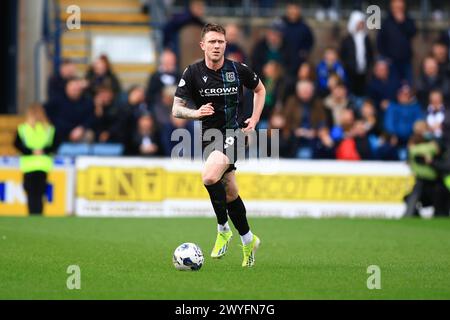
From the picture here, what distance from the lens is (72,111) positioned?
22.7 metres

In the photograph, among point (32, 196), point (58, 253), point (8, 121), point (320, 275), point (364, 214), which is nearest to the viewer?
point (320, 275)

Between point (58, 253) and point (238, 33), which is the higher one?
point (238, 33)

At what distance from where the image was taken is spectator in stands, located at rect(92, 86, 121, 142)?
896 inches

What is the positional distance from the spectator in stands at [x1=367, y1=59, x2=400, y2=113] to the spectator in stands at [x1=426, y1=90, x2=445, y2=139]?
1101mm

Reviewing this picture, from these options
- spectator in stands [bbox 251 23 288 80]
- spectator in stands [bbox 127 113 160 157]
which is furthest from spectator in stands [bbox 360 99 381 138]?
spectator in stands [bbox 127 113 160 157]

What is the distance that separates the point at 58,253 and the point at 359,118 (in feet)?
37.3

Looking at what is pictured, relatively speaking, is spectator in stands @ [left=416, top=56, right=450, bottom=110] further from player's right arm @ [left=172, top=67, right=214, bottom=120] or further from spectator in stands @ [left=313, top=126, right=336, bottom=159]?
player's right arm @ [left=172, top=67, right=214, bottom=120]

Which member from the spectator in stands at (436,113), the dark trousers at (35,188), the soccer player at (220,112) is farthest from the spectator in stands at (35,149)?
the soccer player at (220,112)

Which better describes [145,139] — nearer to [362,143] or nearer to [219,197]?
[362,143]

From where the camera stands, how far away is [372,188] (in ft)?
74.6

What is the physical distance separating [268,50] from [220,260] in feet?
38.2

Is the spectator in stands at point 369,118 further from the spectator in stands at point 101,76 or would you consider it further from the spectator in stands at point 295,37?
the spectator in stands at point 101,76
